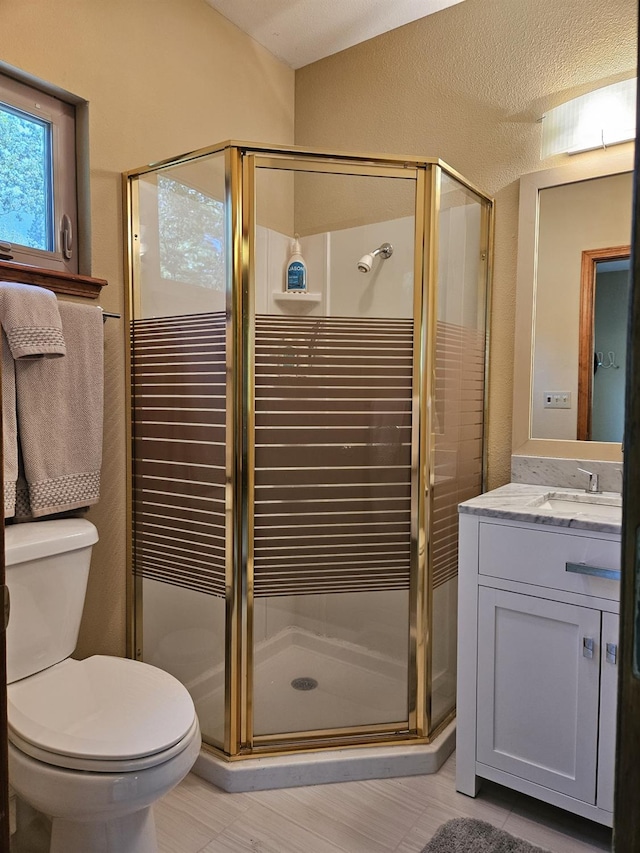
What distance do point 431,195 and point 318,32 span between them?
119 centimetres

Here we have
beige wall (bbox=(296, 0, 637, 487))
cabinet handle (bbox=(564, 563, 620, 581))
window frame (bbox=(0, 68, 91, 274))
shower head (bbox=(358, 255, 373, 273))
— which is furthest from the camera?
beige wall (bbox=(296, 0, 637, 487))

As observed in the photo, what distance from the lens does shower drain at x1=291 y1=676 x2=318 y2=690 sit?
6.73 ft

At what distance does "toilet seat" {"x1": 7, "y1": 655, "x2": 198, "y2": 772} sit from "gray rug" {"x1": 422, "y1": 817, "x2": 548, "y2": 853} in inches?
30.5

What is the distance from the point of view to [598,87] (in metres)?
2.03

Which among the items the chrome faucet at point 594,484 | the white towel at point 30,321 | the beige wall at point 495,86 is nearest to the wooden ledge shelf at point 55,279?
the white towel at point 30,321

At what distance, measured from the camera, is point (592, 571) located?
5.07 feet

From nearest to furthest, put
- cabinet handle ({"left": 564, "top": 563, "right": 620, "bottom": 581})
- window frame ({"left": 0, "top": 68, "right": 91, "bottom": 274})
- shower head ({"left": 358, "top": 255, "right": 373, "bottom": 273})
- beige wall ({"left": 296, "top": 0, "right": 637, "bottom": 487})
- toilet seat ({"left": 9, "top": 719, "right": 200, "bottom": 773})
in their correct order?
toilet seat ({"left": 9, "top": 719, "right": 200, "bottom": 773})
cabinet handle ({"left": 564, "top": 563, "right": 620, "bottom": 581})
window frame ({"left": 0, "top": 68, "right": 91, "bottom": 274})
shower head ({"left": 358, "top": 255, "right": 373, "bottom": 273})
beige wall ({"left": 296, "top": 0, "right": 637, "bottom": 487})

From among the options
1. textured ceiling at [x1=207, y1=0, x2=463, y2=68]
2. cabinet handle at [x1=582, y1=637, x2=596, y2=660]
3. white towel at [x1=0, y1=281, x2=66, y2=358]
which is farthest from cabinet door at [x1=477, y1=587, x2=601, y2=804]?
textured ceiling at [x1=207, y1=0, x2=463, y2=68]

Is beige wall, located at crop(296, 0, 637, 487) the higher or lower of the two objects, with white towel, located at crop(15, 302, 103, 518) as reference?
higher

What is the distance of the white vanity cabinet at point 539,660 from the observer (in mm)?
1553

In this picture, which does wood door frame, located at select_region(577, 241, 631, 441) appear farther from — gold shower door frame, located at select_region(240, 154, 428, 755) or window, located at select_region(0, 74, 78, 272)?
window, located at select_region(0, 74, 78, 272)

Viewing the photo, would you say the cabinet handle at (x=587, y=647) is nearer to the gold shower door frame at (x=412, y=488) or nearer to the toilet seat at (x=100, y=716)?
the gold shower door frame at (x=412, y=488)

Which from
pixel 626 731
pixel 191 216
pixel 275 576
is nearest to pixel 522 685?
pixel 275 576

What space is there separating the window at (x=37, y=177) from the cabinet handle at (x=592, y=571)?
181cm
